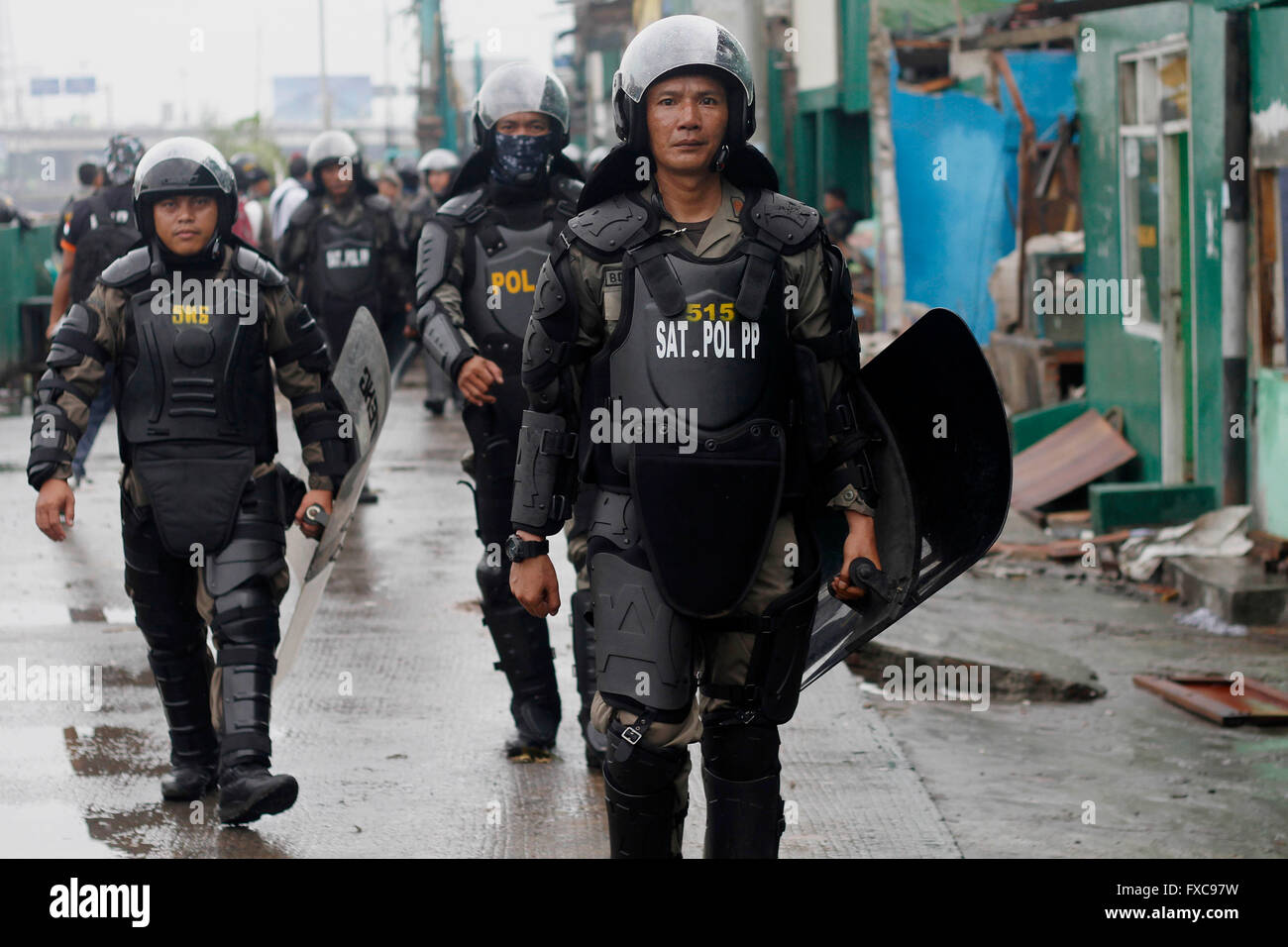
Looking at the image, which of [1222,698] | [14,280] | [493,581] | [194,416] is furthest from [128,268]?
[14,280]

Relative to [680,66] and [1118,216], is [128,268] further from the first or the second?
[1118,216]

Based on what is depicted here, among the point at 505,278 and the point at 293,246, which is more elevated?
the point at 293,246

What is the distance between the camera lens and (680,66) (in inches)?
160

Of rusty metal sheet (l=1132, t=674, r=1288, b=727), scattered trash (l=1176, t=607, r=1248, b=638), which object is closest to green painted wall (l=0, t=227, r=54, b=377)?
scattered trash (l=1176, t=607, r=1248, b=638)

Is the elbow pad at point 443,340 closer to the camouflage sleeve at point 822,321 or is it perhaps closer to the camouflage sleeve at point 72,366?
the camouflage sleeve at point 72,366

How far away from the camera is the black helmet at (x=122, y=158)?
38.9 ft

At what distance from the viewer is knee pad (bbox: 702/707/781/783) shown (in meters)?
4.11

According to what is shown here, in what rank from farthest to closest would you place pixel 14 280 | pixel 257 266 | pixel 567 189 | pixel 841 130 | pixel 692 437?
pixel 841 130, pixel 14 280, pixel 567 189, pixel 257 266, pixel 692 437

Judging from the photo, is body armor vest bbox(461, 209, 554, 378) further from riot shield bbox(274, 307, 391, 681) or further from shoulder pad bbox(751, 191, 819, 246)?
shoulder pad bbox(751, 191, 819, 246)

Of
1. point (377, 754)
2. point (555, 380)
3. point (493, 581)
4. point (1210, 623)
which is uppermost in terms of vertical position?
point (555, 380)

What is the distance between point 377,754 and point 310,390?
4.12ft

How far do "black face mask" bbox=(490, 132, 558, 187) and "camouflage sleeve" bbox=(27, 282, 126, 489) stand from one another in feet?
4.23

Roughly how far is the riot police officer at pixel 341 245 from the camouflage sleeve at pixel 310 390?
17.4 feet

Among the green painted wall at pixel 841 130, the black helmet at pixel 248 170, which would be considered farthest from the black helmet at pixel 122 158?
the green painted wall at pixel 841 130
